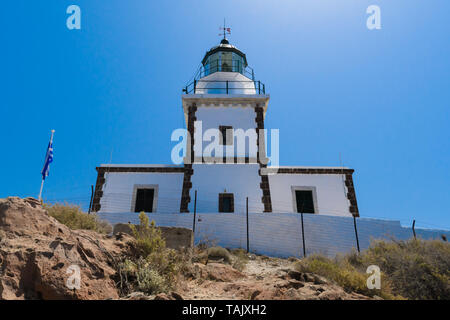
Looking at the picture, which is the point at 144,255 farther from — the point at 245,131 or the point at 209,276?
the point at 245,131

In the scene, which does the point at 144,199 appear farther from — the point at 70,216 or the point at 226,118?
the point at 70,216

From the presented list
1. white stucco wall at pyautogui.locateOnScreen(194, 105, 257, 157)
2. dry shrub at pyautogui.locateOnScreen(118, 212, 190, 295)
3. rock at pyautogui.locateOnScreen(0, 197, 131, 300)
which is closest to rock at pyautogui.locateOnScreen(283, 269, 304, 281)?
dry shrub at pyautogui.locateOnScreen(118, 212, 190, 295)

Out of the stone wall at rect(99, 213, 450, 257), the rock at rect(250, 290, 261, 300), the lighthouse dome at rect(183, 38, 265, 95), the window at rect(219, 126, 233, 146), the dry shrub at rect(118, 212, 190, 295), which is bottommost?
the rock at rect(250, 290, 261, 300)

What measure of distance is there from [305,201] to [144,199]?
825 centimetres

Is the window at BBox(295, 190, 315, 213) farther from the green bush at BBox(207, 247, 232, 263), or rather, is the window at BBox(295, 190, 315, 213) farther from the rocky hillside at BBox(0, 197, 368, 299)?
the rocky hillside at BBox(0, 197, 368, 299)

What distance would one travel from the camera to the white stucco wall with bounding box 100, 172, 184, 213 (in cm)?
1429

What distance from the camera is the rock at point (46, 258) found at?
A: 3.11m

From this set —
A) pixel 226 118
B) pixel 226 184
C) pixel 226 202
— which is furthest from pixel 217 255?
pixel 226 118

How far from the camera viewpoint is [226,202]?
46.1 feet

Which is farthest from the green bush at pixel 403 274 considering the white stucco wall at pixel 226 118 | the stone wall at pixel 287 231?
the white stucco wall at pixel 226 118

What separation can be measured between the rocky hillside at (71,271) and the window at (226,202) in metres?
8.48

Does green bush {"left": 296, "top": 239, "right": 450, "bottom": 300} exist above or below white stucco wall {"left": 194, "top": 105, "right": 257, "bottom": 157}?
below
